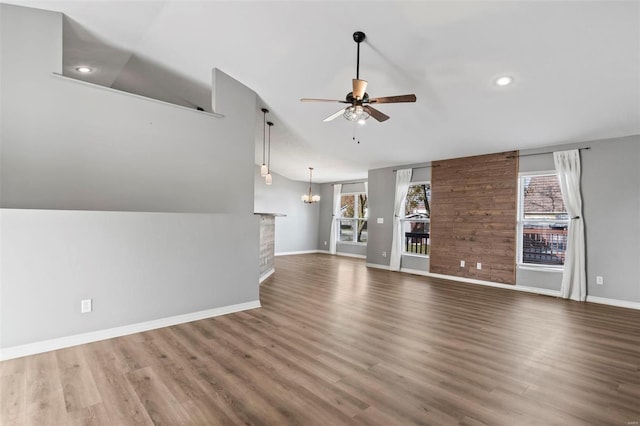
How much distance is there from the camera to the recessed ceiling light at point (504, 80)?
12.4ft

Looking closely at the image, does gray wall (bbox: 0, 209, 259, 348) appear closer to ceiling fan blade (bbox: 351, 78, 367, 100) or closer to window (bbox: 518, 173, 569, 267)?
ceiling fan blade (bbox: 351, 78, 367, 100)

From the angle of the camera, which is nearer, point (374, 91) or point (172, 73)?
point (374, 91)

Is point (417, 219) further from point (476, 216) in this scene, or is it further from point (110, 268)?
point (110, 268)

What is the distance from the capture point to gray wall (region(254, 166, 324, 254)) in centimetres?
1009

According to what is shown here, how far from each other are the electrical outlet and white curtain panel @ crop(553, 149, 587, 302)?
689cm

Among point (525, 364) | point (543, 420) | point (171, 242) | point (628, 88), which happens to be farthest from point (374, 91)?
point (543, 420)

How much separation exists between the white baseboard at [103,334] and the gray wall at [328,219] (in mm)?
6479

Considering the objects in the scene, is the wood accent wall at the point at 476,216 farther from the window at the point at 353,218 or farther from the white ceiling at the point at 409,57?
the window at the point at 353,218

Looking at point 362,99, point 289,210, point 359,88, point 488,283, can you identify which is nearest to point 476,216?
point 488,283

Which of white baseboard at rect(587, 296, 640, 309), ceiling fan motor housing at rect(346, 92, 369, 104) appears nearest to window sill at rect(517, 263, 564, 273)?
white baseboard at rect(587, 296, 640, 309)

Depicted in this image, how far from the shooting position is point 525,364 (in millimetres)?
2738

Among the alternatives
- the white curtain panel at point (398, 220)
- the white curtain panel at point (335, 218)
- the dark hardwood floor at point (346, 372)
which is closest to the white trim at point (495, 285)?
the white curtain panel at point (398, 220)

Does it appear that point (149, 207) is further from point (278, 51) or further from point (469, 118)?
point (469, 118)

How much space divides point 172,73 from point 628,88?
20.6 feet
